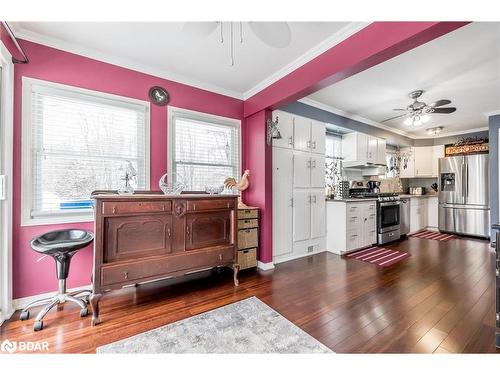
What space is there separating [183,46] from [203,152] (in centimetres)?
128

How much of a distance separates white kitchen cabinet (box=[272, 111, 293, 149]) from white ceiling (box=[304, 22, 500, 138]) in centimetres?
56

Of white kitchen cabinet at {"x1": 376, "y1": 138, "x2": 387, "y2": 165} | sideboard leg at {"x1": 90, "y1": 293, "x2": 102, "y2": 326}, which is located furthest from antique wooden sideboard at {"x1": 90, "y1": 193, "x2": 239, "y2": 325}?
white kitchen cabinet at {"x1": 376, "y1": 138, "x2": 387, "y2": 165}

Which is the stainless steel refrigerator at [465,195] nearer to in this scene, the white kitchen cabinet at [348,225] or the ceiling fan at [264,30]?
the white kitchen cabinet at [348,225]

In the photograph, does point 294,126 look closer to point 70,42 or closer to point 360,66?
point 360,66

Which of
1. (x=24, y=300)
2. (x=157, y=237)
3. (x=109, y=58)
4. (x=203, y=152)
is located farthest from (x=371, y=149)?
(x=24, y=300)

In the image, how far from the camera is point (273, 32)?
1409mm

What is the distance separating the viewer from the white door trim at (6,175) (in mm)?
1876

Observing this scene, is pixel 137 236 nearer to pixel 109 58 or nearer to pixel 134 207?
pixel 134 207

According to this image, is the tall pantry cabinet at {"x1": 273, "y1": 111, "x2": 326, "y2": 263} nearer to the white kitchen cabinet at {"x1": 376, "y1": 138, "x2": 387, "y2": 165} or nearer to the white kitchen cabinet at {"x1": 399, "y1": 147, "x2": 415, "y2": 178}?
the white kitchen cabinet at {"x1": 376, "y1": 138, "x2": 387, "y2": 165}

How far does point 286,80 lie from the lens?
2.68 metres

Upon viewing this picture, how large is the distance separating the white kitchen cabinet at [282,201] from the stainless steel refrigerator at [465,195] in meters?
4.61

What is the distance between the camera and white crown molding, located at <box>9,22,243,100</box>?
2.06 meters
